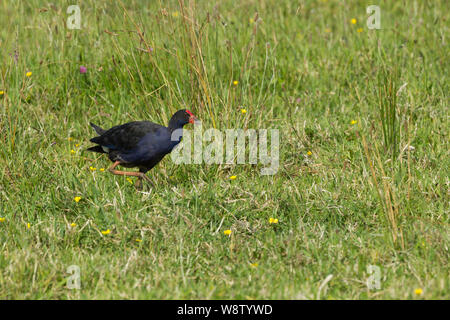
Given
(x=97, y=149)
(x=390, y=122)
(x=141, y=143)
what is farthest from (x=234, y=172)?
(x=390, y=122)

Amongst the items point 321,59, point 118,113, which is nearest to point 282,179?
point 118,113

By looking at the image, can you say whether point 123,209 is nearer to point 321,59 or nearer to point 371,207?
point 371,207

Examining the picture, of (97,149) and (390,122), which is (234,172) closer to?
(97,149)

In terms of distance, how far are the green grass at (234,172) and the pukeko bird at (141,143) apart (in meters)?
0.18

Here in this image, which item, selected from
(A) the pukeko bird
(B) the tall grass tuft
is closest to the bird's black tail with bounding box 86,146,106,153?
(A) the pukeko bird

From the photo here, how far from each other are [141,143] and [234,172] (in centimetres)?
78

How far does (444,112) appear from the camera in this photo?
5.66 meters

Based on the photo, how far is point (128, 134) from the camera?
471cm

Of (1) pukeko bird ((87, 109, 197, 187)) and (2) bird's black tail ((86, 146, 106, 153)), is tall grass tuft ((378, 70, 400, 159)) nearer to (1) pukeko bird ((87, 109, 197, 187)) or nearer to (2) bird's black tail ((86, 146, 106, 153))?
(1) pukeko bird ((87, 109, 197, 187))

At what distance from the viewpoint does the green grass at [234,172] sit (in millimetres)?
3629

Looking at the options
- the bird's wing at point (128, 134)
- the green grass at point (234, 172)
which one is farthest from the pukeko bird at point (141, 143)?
the green grass at point (234, 172)

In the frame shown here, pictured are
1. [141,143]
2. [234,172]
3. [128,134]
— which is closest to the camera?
[141,143]

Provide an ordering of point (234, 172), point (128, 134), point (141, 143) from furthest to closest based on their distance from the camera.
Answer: point (234, 172), point (128, 134), point (141, 143)

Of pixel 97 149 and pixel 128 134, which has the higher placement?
pixel 128 134
